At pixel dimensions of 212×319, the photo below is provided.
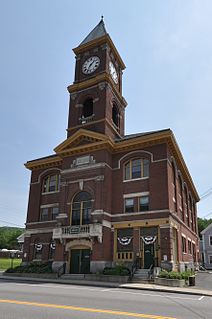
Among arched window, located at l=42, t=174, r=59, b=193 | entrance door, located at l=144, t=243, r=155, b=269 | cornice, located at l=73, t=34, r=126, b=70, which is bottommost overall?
entrance door, located at l=144, t=243, r=155, b=269

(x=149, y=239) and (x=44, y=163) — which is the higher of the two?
(x=44, y=163)

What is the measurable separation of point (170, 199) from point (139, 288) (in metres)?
10.7

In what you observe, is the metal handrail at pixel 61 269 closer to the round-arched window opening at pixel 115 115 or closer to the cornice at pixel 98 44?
the round-arched window opening at pixel 115 115

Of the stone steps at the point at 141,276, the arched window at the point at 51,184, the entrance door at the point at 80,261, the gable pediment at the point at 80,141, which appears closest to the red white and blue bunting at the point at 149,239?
the stone steps at the point at 141,276

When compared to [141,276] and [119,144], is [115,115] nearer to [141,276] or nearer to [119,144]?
[119,144]

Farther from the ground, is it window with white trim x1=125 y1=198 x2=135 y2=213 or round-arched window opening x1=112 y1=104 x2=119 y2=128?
round-arched window opening x1=112 y1=104 x2=119 y2=128

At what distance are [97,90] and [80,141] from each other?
7.01 metres

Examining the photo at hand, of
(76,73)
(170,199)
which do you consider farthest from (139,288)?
(76,73)

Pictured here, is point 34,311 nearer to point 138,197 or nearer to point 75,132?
point 138,197

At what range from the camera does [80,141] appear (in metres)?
33.3

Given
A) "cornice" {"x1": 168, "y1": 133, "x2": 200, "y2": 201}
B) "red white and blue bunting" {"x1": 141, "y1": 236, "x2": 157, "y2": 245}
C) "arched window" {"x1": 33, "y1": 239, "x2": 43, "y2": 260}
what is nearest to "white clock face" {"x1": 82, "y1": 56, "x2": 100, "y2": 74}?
"cornice" {"x1": 168, "y1": 133, "x2": 200, "y2": 201}

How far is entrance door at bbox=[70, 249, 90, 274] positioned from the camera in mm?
28320

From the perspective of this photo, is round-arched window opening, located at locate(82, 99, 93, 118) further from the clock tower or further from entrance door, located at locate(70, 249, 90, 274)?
entrance door, located at locate(70, 249, 90, 274)

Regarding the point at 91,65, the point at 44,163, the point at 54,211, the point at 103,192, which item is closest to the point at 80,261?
the point at 103,192
